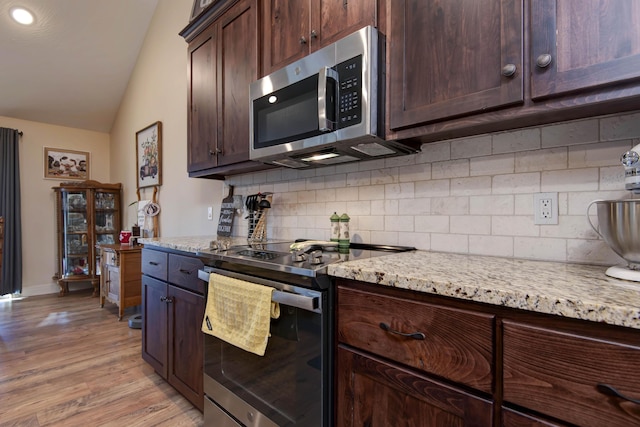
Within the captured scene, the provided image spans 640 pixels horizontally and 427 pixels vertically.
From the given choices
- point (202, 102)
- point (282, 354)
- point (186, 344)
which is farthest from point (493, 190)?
point (202, 102)

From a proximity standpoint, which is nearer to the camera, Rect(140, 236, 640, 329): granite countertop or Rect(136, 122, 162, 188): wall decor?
Rect(140, 236, 640, 329): granite countertop

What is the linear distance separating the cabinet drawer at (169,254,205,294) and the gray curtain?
12.1 feet

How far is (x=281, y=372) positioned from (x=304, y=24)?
1.54m

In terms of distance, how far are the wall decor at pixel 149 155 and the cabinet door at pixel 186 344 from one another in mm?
2123

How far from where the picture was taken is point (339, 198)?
1762mm

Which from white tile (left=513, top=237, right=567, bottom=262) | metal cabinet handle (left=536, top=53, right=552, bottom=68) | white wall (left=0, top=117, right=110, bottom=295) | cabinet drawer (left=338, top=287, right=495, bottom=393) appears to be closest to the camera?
cabinet drawer (left=338, top=287, right=495, bottom=393)

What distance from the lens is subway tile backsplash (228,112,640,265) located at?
1.04m

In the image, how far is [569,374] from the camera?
0.60m

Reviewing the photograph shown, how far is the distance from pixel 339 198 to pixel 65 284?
14.9ft

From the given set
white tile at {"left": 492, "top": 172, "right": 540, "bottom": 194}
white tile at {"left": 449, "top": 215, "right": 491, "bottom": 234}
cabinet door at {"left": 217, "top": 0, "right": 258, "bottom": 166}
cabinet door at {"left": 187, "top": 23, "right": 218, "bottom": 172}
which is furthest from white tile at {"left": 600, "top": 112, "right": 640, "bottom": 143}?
cabinet door at {"left": 187, "top": 23, "right": 218, "bottom": 172}

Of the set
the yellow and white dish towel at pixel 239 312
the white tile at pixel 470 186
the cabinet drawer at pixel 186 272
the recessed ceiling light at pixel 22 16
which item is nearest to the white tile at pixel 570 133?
the white tile at pixel 470 186

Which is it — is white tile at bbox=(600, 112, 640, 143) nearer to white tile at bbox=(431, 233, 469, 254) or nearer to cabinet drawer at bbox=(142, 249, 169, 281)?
white tile at bbox=(431, 233, 469, 254)

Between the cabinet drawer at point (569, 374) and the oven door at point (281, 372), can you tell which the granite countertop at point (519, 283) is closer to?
the cabinet drawer at point (569, 374)

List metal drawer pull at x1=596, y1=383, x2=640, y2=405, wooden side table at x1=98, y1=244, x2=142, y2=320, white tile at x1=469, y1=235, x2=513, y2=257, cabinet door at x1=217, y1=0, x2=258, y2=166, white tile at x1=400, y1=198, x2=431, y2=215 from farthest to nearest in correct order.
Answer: wooden side table at x1=98, y1=244, x2=142, y2=320 < cabinet door at x1=217, y1=0, x2=258, y2=166 < white tile at x1=400, y1=198, x2=431, y2=215 < white tile at x1=469, y1=235, x2=513, y2=257 < metal drawer pull at x1=596, y1=383, x2=640, y2=405
